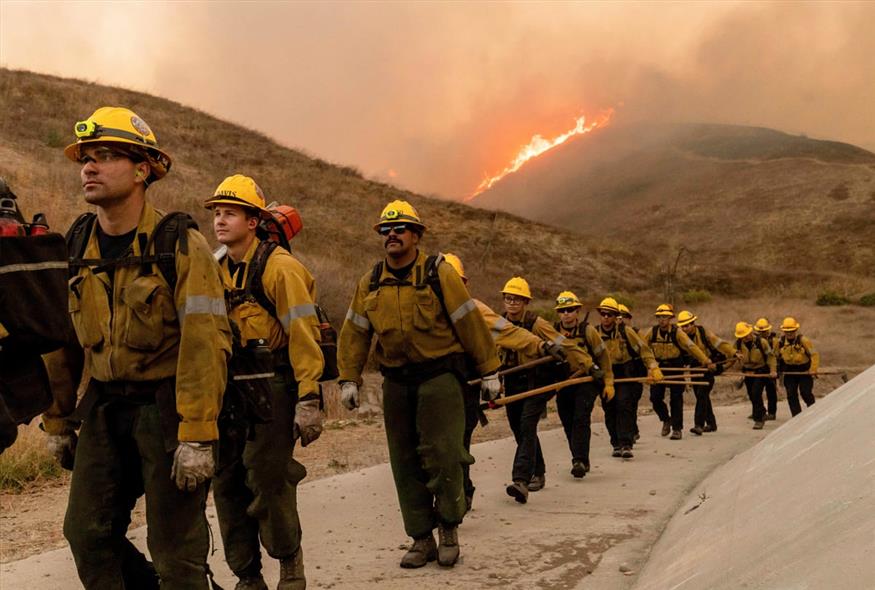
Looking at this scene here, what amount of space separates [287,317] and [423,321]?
1.30 metres

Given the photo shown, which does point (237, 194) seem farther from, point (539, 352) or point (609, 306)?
point (609, 306)

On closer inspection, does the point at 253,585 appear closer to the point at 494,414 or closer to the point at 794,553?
the point at 794,553

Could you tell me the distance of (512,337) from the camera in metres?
8.57

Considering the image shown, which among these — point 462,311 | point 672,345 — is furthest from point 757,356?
point 462,311

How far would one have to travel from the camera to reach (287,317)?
4.71 metres

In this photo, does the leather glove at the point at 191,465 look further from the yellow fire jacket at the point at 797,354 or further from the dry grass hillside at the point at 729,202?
the dry grass hillside at the point at 729,202

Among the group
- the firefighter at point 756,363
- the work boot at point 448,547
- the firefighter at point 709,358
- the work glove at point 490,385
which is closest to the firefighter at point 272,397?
the work boot at point 448,547

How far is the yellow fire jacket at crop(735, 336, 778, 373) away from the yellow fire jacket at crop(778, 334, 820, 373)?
41 cm

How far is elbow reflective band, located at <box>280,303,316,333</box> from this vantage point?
4672 mm

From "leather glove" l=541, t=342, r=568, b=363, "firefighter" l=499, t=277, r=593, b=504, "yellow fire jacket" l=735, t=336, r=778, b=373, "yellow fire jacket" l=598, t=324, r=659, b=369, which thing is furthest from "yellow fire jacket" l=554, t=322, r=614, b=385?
"yellow fire jacket" l=735, t=336, r=778, b=373

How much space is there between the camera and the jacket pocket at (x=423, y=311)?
19.0 feet

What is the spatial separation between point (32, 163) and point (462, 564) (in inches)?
1168

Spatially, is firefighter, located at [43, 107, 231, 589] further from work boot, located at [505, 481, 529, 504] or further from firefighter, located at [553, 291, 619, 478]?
firefighter, located at [553, 291, 619, 478]

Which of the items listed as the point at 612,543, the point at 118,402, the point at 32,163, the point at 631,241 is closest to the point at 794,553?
the point at 118,402
